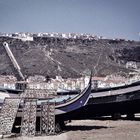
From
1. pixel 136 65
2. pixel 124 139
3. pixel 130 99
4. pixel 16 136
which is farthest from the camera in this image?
pixel 136 65

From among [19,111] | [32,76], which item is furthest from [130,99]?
[32,76]

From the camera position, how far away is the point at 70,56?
156 meters

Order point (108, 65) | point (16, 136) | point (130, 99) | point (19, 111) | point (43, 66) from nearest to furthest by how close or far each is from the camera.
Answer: point (16, 136) < point (19, 111) < point (130, 99) < point (43, 66) < point (108, 65)

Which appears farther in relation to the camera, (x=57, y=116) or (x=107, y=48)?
(x=107, y=48)

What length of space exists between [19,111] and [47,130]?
392cm

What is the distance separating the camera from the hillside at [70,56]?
13850 centimetres

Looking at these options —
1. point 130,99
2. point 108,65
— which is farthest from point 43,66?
point 130,99

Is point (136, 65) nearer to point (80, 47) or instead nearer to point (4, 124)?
point (80, 47)

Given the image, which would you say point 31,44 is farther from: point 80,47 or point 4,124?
point 4,124

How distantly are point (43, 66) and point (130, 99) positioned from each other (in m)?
104

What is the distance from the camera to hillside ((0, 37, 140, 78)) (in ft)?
454

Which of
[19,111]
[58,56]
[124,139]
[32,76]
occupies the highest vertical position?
[58,56]

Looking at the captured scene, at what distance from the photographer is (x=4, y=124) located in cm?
2738

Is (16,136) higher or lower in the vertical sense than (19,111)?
lower
